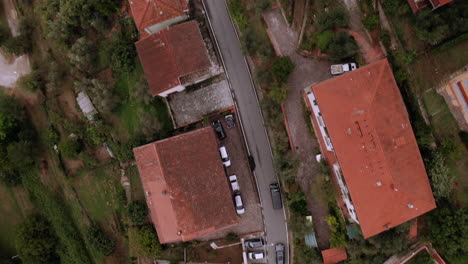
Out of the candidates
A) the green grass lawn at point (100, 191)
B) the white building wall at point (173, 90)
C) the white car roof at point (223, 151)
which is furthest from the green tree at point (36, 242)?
the white car roof at point (223, 151)

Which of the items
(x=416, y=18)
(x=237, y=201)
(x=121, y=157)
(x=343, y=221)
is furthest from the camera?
(x=121, y=157)

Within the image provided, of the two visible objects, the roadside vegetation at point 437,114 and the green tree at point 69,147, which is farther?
the green tree at point 69,147

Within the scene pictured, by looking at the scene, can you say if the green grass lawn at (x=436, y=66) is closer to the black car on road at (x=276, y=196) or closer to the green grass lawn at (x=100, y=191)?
the black car on road at (x=276, y=196)

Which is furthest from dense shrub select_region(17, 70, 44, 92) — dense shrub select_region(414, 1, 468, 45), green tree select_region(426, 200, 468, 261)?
green tree select_region(426, 200, 468, 261)

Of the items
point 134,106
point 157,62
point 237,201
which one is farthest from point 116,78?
point 237,201

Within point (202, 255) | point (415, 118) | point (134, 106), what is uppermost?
point (134, 106)

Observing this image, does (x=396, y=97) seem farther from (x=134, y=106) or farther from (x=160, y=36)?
(x=134, y=106)
